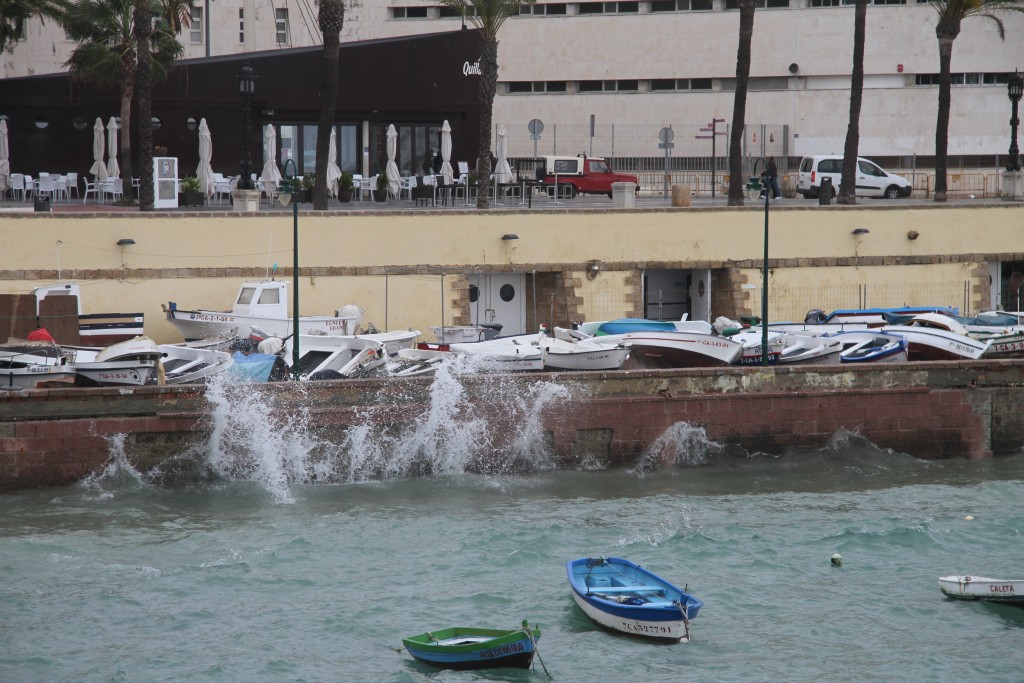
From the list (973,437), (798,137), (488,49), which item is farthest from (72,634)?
(798,137)

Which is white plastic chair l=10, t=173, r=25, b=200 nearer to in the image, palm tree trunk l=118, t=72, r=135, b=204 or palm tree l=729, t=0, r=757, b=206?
palm tree trunk l=118, t=72, r=135, b=204

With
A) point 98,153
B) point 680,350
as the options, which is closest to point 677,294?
point 680,350

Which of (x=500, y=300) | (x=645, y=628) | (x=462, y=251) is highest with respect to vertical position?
(x=462, y=251)

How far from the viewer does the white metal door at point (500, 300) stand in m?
34.4

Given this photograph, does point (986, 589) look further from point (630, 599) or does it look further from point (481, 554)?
point (481, 554)

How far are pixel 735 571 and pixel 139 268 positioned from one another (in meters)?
17.2

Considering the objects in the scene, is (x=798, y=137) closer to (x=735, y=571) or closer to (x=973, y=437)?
(x=973, y=437)

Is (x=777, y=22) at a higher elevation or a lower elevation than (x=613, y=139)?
higher

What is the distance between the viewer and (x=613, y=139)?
188 feet

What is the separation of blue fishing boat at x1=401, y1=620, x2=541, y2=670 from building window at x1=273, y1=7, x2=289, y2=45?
4621cm

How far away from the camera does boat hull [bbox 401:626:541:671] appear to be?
1609 centimetres

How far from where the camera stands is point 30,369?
80.1 feet

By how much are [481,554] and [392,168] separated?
66.1ft

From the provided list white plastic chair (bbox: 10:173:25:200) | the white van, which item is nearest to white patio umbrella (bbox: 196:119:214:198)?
white plastic chair (bbox: 10:173:25:200)
